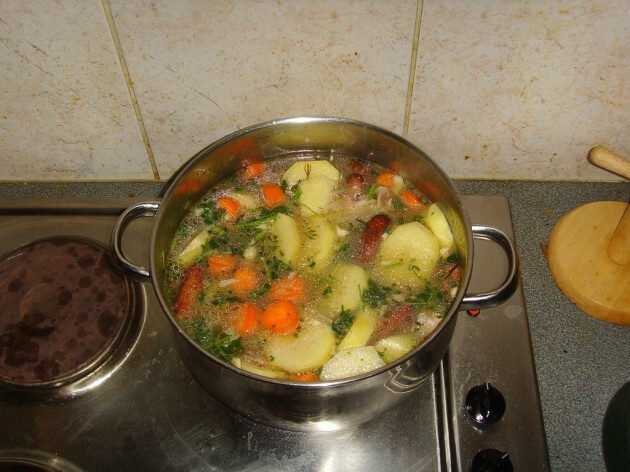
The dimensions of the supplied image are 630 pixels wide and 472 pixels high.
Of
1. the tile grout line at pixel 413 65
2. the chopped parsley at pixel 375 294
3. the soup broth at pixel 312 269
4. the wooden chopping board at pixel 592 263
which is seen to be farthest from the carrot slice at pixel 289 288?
the wooden chopping board at pixel 592 263

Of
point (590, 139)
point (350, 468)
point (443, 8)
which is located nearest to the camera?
point (350, 468)

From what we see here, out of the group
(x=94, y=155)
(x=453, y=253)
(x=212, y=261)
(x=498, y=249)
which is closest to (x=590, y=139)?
(x=498, y=249)

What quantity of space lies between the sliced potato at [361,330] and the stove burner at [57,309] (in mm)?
407

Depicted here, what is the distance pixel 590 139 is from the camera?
1243 millimetres

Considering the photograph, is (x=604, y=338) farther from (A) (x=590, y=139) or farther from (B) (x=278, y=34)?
(B) (x=278, y=34)

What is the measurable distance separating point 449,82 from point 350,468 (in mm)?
740

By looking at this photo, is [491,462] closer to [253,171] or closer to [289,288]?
[289,288]

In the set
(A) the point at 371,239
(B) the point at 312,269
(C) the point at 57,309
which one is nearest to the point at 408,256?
(A) the point at 371,239

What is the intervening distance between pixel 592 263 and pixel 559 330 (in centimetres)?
16

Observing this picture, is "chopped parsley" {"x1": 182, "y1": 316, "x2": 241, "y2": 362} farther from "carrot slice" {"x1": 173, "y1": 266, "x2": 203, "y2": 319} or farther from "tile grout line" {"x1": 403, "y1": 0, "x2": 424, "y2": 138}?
"tile grout line" {"x1": 403, "y1": 0, "x2": 424, "y2": 138}

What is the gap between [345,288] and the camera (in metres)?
0.99

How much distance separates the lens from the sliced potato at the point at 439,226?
1.05 m

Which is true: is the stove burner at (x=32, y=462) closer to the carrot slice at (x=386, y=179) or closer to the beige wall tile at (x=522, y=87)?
the carrot slice at (x=386, y=179)

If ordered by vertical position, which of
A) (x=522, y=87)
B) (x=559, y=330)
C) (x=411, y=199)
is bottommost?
(x=559, y=330)
